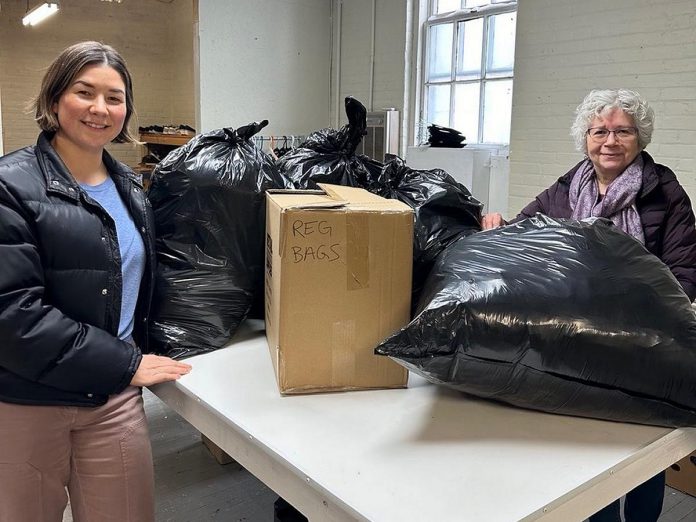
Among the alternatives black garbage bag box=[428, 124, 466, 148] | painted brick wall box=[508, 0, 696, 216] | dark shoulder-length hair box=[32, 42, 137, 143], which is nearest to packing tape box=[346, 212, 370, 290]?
dark shoulder-length hair box=[32, 42, 137, 143]

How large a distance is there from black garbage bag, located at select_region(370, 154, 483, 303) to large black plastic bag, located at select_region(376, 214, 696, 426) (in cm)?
35

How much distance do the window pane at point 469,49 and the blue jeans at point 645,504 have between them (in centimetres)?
395

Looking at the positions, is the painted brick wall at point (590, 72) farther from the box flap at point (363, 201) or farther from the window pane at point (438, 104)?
the box flap at point (363, 201)

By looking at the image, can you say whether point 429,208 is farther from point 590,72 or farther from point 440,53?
point 440,53

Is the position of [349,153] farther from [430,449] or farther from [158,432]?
[158,432]

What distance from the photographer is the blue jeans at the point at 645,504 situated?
5.60 feet

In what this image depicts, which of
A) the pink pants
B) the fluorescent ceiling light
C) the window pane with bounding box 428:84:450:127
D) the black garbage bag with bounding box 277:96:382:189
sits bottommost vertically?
the pink pants

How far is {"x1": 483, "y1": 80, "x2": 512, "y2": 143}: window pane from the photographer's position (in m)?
4.86

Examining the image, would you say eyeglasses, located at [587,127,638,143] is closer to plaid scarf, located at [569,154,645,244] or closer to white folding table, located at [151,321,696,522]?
plaid scarf, located at [569,154,645,244]

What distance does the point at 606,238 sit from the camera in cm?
127

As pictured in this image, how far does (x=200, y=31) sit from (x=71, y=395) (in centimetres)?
462

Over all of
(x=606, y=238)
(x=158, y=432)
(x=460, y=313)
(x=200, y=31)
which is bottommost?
Answer: (x=158, y=432)

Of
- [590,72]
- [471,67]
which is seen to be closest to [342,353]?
[590,72]

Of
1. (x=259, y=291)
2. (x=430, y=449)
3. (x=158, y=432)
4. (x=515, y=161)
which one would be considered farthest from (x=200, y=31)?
(x=430, y=449)
